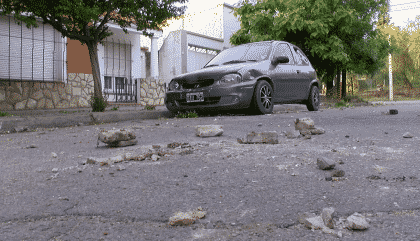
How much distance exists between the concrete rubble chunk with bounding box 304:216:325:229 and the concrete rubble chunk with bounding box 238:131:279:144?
1.83 meters

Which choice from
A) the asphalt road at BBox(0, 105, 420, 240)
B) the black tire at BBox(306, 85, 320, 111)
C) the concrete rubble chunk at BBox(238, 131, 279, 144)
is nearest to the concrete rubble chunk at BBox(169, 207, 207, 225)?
the asphalt road at BBox(0, 105, 420, 240)

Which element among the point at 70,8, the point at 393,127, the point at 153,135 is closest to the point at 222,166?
the point at 153,135

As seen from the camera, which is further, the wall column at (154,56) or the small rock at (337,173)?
the wall column at (154,56)

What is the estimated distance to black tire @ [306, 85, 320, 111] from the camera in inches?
304

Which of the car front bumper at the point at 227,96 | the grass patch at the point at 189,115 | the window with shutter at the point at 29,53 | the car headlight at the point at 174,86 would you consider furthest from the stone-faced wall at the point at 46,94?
the car front bumper at the point at 227,96

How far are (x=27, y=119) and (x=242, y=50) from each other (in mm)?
4130

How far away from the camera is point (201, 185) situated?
6.75ft

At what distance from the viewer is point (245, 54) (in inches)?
272

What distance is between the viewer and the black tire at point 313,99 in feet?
25.4

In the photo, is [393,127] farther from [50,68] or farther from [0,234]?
[50,68]

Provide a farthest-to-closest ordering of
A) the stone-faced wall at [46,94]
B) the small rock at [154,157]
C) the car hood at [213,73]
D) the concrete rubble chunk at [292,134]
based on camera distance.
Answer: the stone-faced wall at [46,94] → the car hood at [213,73] → the concrete rubble chunk at [292,134] → the small rock at [154,157]

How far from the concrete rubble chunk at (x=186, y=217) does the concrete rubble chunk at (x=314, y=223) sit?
46 cm

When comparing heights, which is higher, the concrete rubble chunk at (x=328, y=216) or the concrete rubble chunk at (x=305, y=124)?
the concrete rubble chunk at (x=305, y=124)

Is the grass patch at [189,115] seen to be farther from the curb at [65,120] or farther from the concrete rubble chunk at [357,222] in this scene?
the concrete rubble chunk at [357,222]
